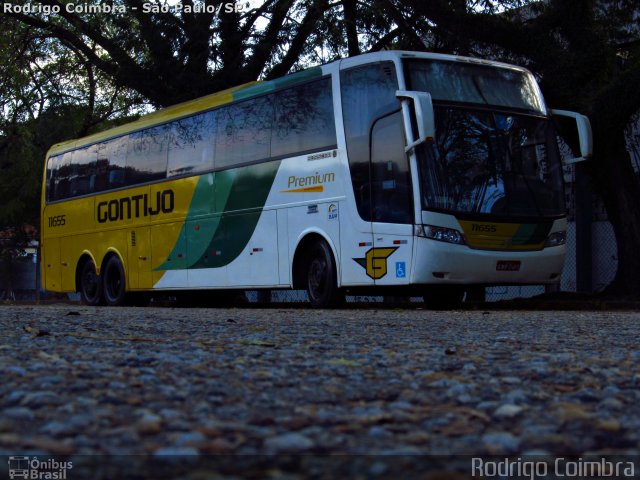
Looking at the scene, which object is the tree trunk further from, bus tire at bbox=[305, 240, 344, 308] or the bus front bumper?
bus tire at bbox=[305, 240, 344, 308]

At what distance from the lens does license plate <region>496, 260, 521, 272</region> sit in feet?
45.6

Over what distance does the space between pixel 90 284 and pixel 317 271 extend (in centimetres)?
790

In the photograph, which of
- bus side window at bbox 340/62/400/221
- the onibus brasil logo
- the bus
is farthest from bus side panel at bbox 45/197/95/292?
the onibus brasil logo

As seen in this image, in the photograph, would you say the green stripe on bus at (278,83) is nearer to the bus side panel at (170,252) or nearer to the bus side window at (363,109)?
the bus side window at (363,109)

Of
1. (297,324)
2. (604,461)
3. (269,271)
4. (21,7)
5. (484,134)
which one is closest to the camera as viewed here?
(604,461)

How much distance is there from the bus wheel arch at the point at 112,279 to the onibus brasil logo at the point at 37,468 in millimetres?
17925

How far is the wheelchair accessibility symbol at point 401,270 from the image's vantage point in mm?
13516

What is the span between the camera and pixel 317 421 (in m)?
3.38

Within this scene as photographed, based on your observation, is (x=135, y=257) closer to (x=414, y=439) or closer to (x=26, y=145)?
(x=26, y=145)

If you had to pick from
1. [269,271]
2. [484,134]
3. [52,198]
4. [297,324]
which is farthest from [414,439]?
[52,198]

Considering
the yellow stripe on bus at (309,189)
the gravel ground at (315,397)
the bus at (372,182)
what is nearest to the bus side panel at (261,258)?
the bus at (372,182)

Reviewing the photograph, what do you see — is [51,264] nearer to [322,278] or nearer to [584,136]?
[322,278]

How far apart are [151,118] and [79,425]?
1694 cm

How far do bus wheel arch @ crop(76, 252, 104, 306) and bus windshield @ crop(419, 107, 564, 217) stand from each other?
955 centimetres
